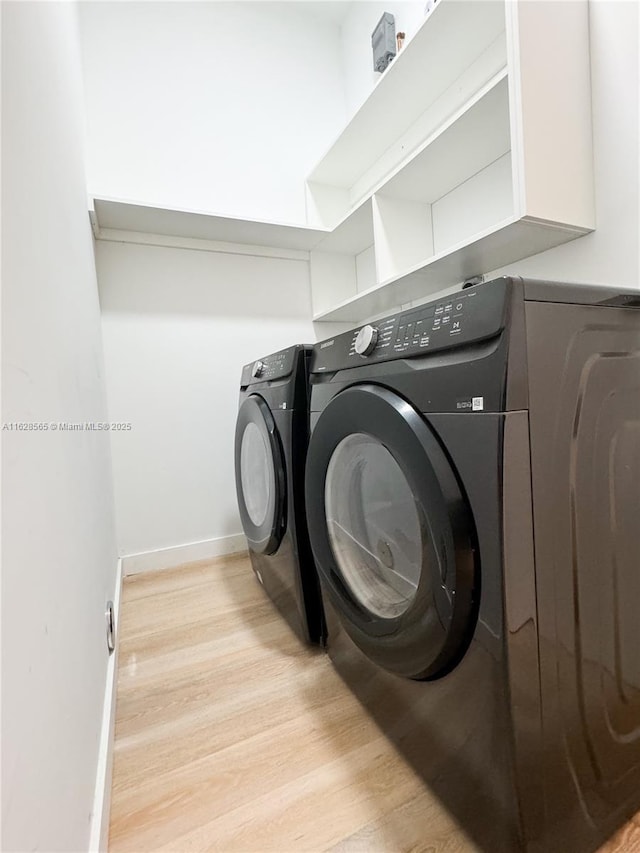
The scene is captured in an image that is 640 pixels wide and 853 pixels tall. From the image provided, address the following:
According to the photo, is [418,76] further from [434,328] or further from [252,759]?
[252,759]

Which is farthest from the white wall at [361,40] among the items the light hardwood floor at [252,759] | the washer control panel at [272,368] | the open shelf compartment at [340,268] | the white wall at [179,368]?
the light hardwood floor at [252,759]

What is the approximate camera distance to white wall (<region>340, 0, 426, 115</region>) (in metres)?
1.81

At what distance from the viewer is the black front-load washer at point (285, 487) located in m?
1.19

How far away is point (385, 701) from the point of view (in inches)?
34.4

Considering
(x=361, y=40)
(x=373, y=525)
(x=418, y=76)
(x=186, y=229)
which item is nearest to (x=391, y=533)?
(x=373, y=525)

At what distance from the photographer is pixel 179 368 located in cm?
196

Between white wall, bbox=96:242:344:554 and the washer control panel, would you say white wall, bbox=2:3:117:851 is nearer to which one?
the washer control panel

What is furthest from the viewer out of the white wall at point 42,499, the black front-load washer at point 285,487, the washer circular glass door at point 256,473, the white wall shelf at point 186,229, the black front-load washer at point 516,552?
the white wall shelf at point 186,229

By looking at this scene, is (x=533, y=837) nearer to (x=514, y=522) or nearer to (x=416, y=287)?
(x=514, y=522)

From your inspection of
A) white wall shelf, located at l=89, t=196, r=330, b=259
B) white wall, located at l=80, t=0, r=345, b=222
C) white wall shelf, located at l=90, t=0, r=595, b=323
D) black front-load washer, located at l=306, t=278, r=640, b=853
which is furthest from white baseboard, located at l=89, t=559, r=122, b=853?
white wall, located at l=80, t=0, r=345, b=222

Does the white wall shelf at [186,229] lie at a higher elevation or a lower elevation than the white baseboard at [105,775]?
higher

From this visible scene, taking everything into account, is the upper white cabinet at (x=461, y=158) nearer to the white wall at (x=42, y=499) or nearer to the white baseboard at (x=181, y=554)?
the white wall at (x=42, y=499)

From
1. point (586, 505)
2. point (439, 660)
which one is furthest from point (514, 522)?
point (439, 660)

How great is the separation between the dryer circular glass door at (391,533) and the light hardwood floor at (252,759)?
271 mm
